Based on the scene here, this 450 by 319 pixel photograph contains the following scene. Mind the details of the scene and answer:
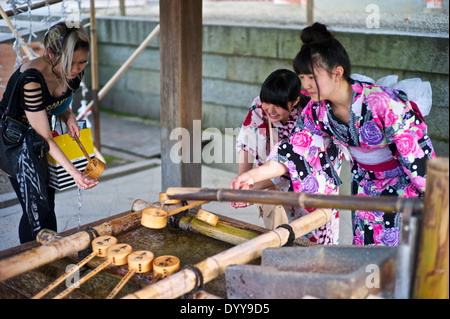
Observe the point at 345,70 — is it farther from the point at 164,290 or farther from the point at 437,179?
the point at 164,290

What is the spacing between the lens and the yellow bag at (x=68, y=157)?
2.87 metres

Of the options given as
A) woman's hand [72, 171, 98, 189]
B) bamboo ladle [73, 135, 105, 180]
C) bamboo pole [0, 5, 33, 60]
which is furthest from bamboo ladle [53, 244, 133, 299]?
bamboo pole [0, 5, 33, 60]

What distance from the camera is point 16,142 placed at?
2662 mm

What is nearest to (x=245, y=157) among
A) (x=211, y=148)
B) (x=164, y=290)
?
(x=164, y=290)

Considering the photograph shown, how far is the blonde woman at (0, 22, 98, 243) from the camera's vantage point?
99.5 inches

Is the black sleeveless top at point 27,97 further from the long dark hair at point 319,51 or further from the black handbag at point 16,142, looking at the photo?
the long dark hair at point 319,51

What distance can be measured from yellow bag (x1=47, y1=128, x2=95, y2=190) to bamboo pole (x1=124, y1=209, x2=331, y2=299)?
1.44 meters

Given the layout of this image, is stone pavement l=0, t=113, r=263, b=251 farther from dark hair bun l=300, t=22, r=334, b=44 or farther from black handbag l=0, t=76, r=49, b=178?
dark hair bun l=300, t=22, r=334, b=44

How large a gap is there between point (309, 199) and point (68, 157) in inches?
76.2

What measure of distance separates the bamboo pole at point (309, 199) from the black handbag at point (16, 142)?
1138 millimetres

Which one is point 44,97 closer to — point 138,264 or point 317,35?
point 138,264

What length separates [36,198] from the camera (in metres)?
2.73
